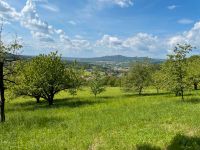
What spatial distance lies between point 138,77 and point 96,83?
1085 cm

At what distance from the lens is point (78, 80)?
5588cm

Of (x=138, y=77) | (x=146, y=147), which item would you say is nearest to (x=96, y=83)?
(x=138, y=77)

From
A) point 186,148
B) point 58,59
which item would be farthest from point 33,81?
point 186,148

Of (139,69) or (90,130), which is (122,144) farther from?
(139,69)

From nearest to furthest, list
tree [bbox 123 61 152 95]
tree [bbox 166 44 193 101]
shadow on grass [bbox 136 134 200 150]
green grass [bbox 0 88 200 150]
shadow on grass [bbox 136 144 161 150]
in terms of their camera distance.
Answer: shadow on grass [bbox 136 134 200 150], shadow on grass [bbox 136 144 161 150], green grass [bbox 0 88 200 150], tree [bbox 166 44 193 101], tree [bbox 123 61 152 95]

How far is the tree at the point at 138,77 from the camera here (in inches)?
3014

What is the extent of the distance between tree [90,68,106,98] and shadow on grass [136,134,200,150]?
54455mm

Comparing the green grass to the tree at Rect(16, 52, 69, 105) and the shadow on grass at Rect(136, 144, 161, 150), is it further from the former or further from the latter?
the tree at Rect(16, 52, 69, 105)

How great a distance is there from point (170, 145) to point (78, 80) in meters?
39.6

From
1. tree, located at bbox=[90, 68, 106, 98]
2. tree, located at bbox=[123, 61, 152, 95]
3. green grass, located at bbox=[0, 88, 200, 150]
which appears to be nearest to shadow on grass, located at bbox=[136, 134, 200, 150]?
green grass, located at bbox=[0, 88, 200, 150]

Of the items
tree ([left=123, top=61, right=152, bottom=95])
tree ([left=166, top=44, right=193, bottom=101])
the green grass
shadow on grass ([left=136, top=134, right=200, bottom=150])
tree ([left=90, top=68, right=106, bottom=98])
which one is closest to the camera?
shadow on grass ([left=136, top=134, right=200, bottom=150])

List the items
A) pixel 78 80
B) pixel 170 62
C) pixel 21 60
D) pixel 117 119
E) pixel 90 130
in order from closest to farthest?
pixel 90 130 → pixel 117 119 → pixel 21 60 → pixel 170 62 → pixel 78 80

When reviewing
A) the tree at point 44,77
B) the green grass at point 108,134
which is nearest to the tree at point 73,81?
the tree at point 44,77

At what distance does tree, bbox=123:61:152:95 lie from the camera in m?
76.6
